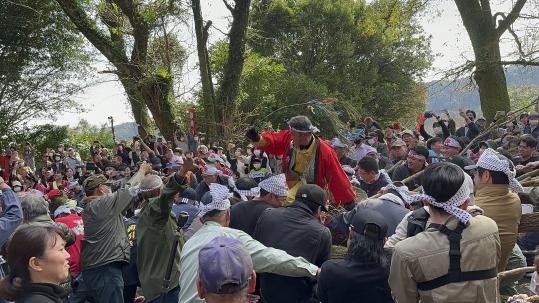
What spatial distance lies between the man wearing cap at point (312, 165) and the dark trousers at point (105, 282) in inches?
79.8

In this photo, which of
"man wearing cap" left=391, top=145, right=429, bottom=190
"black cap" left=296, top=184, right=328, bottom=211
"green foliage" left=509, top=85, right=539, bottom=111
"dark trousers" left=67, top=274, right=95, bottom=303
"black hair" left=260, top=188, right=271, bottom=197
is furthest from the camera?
"green foliage" left=509, top=85, right=539, bottom=111

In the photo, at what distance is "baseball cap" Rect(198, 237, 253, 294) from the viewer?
2369 millimetres

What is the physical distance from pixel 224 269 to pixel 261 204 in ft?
8.88

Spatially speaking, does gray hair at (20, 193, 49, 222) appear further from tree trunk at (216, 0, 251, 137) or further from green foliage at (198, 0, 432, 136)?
green foliage at (198, 0, 432, 136)

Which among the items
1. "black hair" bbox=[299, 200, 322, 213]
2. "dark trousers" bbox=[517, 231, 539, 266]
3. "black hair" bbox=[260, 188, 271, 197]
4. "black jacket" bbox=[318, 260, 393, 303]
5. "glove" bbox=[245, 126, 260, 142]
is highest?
"glove" bbox=[245, 126, 260, 142]

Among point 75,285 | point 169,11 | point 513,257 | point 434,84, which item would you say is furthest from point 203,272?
point 169,11

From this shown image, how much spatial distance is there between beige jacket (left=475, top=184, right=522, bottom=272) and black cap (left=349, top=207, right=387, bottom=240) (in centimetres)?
111

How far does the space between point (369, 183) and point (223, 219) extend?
2.93m

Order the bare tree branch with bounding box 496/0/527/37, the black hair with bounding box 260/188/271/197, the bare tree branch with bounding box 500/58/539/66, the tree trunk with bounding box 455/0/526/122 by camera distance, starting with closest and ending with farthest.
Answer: the black hair with bounding box 260/188/271/197 → the bare tree branch with bounding box 500/58/539/66 → the bare tree branch with bounding box 496/0/527/37 → the tree trunk with bounding box 455/0/526/122

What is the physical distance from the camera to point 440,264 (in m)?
2.93

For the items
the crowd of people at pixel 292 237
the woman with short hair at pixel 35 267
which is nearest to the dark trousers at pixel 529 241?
the crowd of people at pixel 292 237

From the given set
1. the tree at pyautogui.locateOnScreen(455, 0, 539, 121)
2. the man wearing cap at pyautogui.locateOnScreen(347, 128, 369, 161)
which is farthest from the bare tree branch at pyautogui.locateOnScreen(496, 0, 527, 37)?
the man wearing cap at pyautogui.locateOnScreen(347, 128, 369, 161)

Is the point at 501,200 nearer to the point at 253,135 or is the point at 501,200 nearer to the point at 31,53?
the point at 253,135

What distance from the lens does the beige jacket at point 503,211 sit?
13.3 feet
